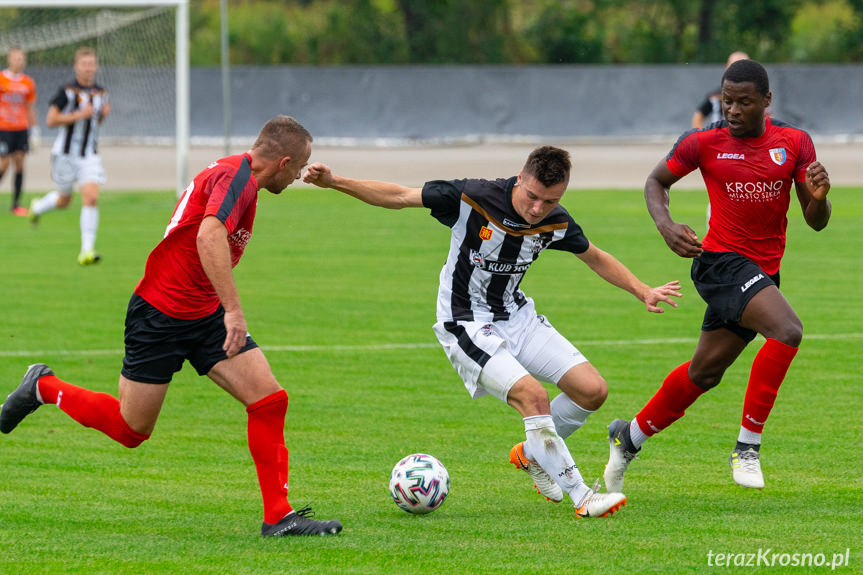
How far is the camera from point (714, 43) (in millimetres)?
46594

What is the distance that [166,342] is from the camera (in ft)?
19.7

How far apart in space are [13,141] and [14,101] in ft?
2.43

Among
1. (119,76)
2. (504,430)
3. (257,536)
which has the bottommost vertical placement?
(119,76)

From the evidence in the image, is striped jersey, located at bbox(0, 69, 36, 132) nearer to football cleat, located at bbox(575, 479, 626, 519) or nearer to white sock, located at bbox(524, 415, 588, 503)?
white sock, located at bbox(524, 415, 588, 503)

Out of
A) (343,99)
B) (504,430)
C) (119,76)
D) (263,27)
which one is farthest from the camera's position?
(263,27)

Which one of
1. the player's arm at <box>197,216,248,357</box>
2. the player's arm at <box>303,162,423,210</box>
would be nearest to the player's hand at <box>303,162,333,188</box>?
the player's arm at <box>303,162,423,210</box>

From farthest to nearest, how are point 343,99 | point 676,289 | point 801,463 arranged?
point 343,99 < point 801,463 < point 676,289

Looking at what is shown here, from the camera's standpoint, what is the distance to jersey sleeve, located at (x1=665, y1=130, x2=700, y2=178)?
694 centimetres

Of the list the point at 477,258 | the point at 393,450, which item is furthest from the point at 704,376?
the point at 393,450

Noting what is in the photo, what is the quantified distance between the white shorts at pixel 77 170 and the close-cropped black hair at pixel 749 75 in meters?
12.0

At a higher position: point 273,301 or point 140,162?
point 273,301

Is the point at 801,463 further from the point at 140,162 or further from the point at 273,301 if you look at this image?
the point at 140,162

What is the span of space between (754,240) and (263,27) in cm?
4475

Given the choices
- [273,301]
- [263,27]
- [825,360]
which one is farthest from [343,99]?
[825,360]
